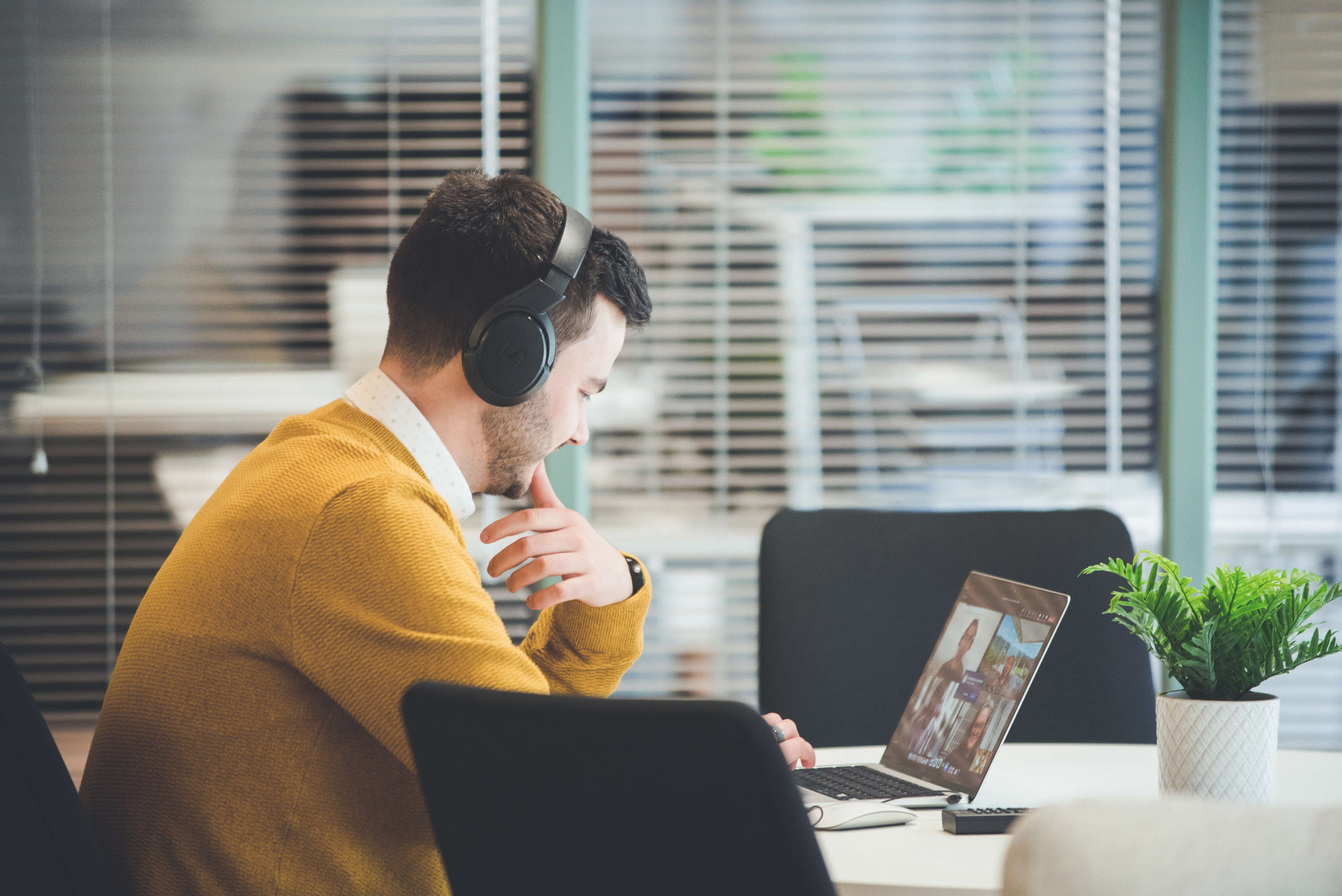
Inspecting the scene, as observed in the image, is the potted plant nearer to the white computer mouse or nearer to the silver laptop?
the silver laptop

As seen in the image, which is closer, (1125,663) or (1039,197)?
(1125,663)

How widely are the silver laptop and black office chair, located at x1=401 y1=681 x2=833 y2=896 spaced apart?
1.74ft

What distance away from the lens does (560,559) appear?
1.23 metres

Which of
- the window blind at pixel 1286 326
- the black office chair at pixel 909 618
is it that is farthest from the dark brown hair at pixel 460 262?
the window blind at pixel 1286 326

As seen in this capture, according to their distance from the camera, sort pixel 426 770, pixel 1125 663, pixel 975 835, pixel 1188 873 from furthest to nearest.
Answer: pixel 1125 663 < pixel 975 835 < pixel 426 770 < pixel 1188 873

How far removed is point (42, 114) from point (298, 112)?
594mm

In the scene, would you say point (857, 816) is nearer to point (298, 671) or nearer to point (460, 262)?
point (298, 671)

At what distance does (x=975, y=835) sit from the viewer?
1.04m

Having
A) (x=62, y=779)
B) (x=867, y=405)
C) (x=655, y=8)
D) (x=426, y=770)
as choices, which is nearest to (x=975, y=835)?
(x=426, y=770)

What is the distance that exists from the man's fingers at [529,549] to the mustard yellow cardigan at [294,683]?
20cm

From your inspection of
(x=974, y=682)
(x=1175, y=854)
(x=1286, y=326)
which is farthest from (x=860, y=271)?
(x=1175, y=854)

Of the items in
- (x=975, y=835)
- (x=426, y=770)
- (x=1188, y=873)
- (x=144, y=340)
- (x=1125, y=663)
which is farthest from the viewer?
(x=144, y=340)

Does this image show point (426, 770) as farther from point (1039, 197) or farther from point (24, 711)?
point (1039, 197)

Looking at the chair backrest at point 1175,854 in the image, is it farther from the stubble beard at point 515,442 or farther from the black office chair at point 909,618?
the black office chair at point 909,618
